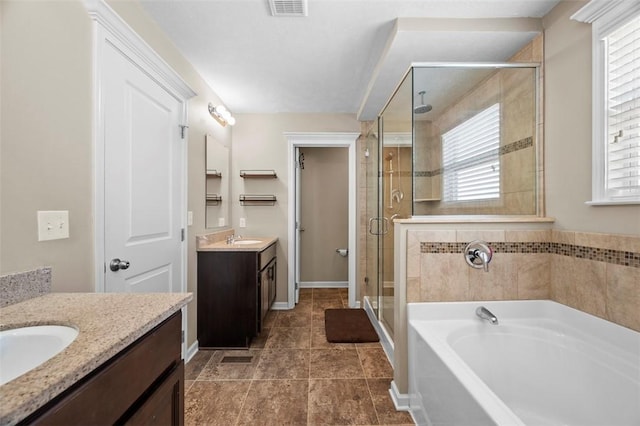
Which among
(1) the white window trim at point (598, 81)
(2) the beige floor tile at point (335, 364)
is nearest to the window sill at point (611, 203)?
(1) the white window trim at point (598, 81)

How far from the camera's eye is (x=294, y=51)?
6.73ft

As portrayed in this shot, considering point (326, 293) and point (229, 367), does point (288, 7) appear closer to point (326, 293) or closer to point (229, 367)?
point (229, 367)

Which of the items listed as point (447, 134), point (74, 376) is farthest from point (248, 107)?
point (74, 376)

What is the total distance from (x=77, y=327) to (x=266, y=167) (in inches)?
106

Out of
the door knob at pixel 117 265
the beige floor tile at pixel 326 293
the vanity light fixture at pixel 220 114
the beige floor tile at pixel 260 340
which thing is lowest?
the beige floor tile at pixel 326 293

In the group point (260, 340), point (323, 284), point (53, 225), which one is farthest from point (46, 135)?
point (323, 284)

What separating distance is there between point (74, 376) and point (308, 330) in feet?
7.72

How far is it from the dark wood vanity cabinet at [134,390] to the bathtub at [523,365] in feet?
3.46

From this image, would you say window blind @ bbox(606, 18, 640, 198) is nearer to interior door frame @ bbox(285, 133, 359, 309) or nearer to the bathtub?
the bathtub

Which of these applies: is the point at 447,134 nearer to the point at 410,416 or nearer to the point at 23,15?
the point at 410,416

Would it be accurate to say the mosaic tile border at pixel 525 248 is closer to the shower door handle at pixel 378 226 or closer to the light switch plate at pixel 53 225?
the shower door handle at pixel 378 226

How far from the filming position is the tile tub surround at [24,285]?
0.87 m

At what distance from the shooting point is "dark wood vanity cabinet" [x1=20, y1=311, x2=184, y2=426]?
546 millimetres

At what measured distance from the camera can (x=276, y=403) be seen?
1.68 m
